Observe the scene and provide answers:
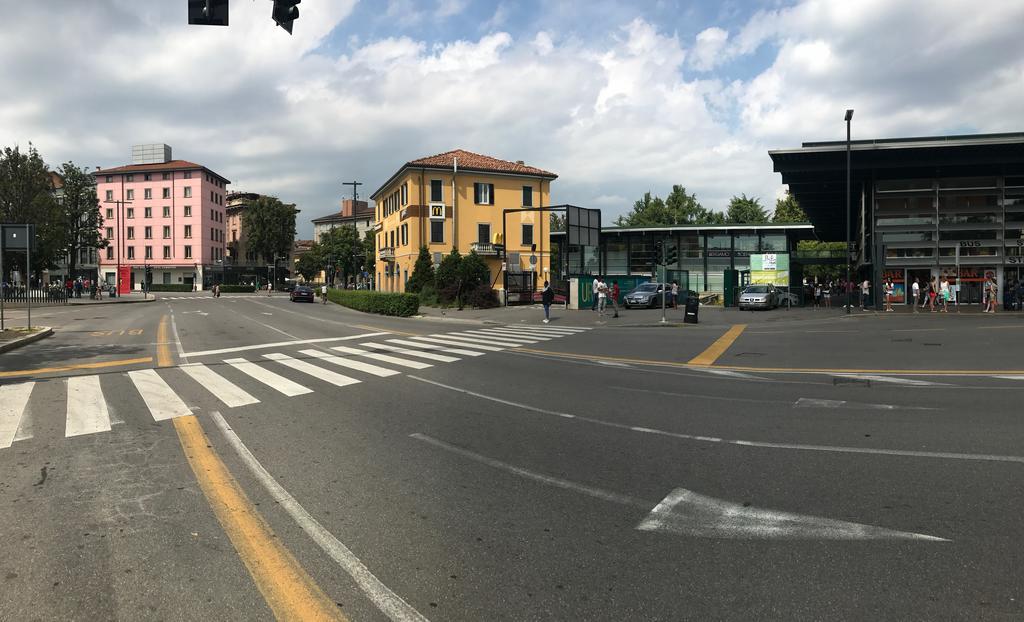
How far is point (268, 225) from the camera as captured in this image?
95.5 meters

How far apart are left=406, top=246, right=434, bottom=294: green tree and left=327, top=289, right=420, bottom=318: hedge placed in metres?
4.42

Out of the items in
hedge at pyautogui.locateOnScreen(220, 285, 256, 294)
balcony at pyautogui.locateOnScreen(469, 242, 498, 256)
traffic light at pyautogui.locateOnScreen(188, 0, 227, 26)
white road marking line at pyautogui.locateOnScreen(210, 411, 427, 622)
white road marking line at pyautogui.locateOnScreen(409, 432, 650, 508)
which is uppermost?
traffic light at pyautogui.locateOnScreen(188, 0, 227, 26)

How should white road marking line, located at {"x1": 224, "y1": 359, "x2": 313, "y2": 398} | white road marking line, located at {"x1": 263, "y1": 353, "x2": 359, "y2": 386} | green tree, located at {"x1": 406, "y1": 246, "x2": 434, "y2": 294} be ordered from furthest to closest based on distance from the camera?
green tree, located at {"x1": 406, "y1": 246, "x2": 434, "y2": 294} < white road marking line, located at {"x1": 263, "y1": 353, "x2": 359, "y2": 386} < white road marking line, located at {"x1": 224, "y1": 359, "x2": 313, "y2": 398}

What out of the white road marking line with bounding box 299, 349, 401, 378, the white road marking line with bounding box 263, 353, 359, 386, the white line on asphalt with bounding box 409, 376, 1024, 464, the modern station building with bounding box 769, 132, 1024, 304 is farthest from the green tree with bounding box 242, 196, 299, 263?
the white line on asphalt with bounding box 409, 376, 1024, 464

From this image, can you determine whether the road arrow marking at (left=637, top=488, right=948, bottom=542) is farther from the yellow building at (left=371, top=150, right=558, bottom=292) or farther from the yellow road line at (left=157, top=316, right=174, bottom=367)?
the yellow building at (left=371, top=150, right=558, bottom=292)

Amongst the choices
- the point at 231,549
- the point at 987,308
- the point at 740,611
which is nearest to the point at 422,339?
the point at 231,549

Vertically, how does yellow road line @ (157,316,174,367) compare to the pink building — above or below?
below

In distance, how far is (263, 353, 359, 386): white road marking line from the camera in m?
10.6

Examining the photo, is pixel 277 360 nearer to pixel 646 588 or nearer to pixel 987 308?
pixel 646 588

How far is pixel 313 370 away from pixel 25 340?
36.3 ft

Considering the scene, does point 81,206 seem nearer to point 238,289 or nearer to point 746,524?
point 238,289

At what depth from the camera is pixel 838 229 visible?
62.4 meters

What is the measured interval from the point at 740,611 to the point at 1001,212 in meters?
40.6

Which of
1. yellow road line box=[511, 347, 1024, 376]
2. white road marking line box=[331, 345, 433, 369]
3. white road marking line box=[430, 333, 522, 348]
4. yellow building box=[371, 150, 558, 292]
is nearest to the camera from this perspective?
yellow road line box=[511, 347, 1024, 376]
